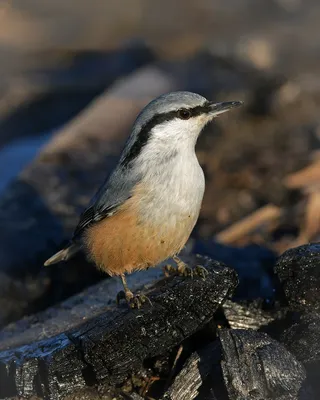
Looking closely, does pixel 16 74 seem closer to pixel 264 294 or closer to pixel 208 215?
pixel 208 215

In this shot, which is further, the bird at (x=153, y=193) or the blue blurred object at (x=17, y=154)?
the blue blurred object at (x=17, y=154)

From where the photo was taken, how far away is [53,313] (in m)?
6.07

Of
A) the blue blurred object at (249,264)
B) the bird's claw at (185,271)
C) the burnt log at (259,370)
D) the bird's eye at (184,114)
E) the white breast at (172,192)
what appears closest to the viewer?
the burnt log at (259,370)

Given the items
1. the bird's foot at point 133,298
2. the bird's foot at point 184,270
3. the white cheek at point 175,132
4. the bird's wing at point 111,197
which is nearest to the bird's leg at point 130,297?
the bird's foot at point 133,298

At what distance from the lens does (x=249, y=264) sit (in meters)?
6.66

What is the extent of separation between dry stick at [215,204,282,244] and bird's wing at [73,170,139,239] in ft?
6.41

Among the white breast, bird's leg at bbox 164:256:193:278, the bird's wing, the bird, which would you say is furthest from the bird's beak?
bird's leg at bbox 164:256:193:278

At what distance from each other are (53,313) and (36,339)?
50 cm

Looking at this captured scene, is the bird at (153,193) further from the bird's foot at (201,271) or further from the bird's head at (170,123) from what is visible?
the bird's foot at (201,271)

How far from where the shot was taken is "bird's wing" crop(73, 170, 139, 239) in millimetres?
5773

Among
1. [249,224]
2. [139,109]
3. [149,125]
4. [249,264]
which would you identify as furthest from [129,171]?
[139,109]

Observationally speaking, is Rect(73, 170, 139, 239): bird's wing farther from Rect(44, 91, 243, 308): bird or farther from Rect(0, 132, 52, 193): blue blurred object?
Rect(0, 132, 52, 193): blue blurred object

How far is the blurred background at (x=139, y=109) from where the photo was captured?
7.75 meters

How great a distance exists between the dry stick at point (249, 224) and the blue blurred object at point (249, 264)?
40 cm
